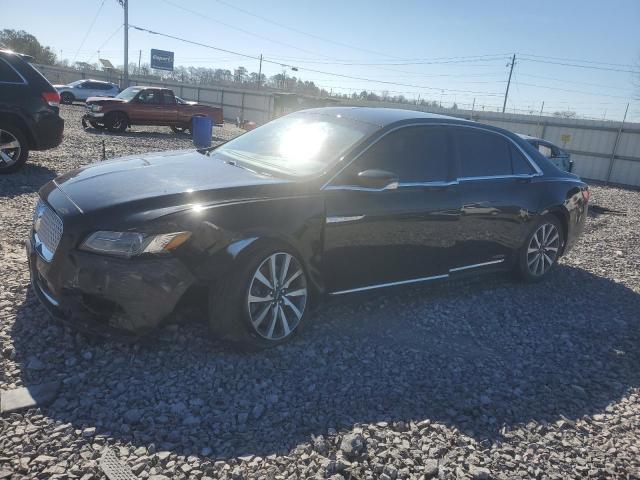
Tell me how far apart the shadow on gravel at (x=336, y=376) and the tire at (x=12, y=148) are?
5.36 meters

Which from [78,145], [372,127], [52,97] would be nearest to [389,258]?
[372,127]

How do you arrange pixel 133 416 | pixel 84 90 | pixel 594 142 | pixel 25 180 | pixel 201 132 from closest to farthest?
pixel 133 416 < pixel 25 180 < pixel 201 132 < pixel 594 142 < pixel 84 90

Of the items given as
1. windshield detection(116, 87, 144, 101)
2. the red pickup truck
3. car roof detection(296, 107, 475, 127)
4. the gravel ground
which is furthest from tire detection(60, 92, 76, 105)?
car roof detection(296, 107, 475, 127)

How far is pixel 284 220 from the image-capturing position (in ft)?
10.9

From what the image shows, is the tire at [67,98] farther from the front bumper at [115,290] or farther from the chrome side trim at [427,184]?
the front bumper at [115,290]

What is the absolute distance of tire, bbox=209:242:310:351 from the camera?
311 cm

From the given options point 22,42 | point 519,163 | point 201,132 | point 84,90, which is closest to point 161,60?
point 22,42

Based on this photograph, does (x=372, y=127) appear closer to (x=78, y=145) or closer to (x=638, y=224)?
(x=638, y=224)

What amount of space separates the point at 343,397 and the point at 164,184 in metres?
1.79

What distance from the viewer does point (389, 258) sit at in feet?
13.1

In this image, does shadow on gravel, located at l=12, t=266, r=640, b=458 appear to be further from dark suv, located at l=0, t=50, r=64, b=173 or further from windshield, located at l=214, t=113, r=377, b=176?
dark suv, located at l=0, t=50, r=64, b=173

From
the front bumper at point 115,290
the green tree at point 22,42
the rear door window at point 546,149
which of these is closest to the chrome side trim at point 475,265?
the front bumper at point 115,290

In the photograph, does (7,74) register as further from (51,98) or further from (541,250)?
(541,250)

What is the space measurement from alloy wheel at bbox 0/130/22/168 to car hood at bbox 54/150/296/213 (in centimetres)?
498
